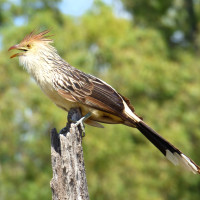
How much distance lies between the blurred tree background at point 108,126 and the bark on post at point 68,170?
12366 millimetres

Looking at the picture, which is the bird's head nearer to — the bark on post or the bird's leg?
the bird's leg

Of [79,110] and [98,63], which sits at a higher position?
[98,63]

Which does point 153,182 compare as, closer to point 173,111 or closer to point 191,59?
point 173,111

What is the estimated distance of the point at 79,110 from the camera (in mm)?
6328

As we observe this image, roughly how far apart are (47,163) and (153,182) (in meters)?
4.73

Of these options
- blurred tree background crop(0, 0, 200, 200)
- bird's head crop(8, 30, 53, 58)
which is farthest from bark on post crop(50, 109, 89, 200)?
blurred tree background crop(0, 0, 200, 200)

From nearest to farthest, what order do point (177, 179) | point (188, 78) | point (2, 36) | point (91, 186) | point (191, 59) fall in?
point (91, 186) < point (2, 36) < point (177, 179) < point (188, 78) < point (191, 59)

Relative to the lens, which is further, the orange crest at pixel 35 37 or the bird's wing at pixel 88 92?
the orange crest at pixel 35 37

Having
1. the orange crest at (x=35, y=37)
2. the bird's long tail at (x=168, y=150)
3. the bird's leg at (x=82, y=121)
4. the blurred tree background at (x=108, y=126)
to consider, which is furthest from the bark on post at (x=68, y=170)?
the blurred tree background at (x=108, y=126)

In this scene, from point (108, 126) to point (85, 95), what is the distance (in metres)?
13.7

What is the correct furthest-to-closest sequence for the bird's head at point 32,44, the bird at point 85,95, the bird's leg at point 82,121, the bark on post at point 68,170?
1. the bird's head at point 32,44
2. the bird at point 85,95
3. the bird's leg at point 82,121
4. the bark on post at point 68,170

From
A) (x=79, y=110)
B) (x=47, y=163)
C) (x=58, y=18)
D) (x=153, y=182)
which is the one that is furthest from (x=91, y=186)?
(x=79, y=110)

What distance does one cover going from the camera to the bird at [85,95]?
6.16 metres

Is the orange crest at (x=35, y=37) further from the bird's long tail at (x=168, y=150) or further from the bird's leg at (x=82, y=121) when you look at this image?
the bird's long tail at (x=168, y=150)
